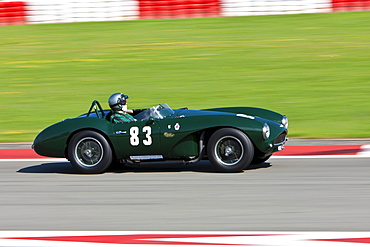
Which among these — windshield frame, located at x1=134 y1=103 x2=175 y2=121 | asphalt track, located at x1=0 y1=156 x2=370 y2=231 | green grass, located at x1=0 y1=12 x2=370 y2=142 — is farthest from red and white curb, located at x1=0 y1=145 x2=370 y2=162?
windshield frame, located at x1=134 y1=103 x2=175 y2=121

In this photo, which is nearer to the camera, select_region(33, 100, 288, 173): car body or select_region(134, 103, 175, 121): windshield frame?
select_region(33, 100, 288, 173): car body

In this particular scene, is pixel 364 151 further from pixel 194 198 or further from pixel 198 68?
pixel 198 68

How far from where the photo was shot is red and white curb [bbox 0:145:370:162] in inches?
332

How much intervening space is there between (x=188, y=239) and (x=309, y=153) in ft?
13.4

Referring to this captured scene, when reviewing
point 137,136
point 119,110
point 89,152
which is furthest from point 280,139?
point 89,152

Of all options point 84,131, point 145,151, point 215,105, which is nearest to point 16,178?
point 84,131

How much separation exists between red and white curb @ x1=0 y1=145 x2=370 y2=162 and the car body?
3.14 ft

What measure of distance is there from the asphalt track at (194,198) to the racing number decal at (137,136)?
0.41m

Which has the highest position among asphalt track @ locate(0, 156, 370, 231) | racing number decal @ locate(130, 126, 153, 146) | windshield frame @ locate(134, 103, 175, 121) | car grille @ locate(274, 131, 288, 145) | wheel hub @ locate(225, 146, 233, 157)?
windshield frame @ locate(134, 103, 175, 121)

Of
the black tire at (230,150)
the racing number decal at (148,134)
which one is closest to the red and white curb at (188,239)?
the black tire at (230,150)

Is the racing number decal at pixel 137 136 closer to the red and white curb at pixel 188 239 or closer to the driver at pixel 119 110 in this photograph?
the driver at pixel 119 110

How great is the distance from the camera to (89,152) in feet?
24.9

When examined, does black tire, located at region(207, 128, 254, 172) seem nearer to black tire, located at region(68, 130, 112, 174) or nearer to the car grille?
the car grille

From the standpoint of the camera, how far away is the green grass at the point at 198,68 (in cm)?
1202
